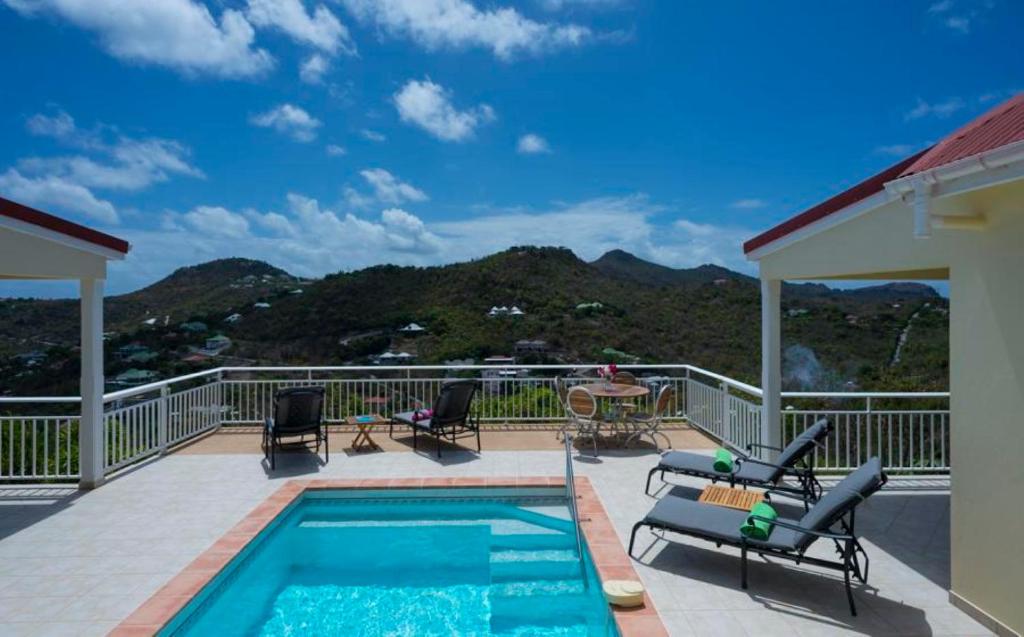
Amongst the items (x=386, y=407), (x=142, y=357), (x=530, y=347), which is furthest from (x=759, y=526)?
(x=142, y=357)

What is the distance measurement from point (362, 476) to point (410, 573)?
7.21 ft

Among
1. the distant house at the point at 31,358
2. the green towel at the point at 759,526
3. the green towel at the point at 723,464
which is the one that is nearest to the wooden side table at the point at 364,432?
the green towel at the point at 723,464

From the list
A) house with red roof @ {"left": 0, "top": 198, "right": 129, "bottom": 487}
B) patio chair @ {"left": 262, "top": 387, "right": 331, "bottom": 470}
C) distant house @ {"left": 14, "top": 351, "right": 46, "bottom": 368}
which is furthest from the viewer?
distant house @ {"left": 14, "top": 351, "right": 46, "bottom": 368}

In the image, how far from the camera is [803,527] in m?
4.03

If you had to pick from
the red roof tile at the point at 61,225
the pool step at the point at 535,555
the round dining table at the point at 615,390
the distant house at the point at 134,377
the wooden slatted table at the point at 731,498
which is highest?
the red roof tile at the point at 61,225

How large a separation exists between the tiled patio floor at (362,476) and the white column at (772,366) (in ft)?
4.13

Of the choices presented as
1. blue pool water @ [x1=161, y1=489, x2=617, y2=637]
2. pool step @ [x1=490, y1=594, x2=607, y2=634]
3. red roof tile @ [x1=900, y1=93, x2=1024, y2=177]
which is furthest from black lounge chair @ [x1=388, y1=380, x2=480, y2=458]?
red roof tile @ [x1=900, y1=93, x2=1024, y2=177]

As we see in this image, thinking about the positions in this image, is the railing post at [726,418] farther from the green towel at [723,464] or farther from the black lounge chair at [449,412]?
the black lounge chair at [449,412]

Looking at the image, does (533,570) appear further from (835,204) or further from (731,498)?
(835,204)

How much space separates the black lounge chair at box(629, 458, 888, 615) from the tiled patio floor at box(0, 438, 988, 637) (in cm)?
22

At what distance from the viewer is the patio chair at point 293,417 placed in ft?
24.6

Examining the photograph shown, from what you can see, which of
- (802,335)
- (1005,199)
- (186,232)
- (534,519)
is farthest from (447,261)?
(1005,199)

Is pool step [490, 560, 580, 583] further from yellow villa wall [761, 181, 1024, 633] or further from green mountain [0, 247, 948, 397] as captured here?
green mountain [0, 247, 948, 397]

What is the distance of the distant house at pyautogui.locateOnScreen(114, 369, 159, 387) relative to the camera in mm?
12719
